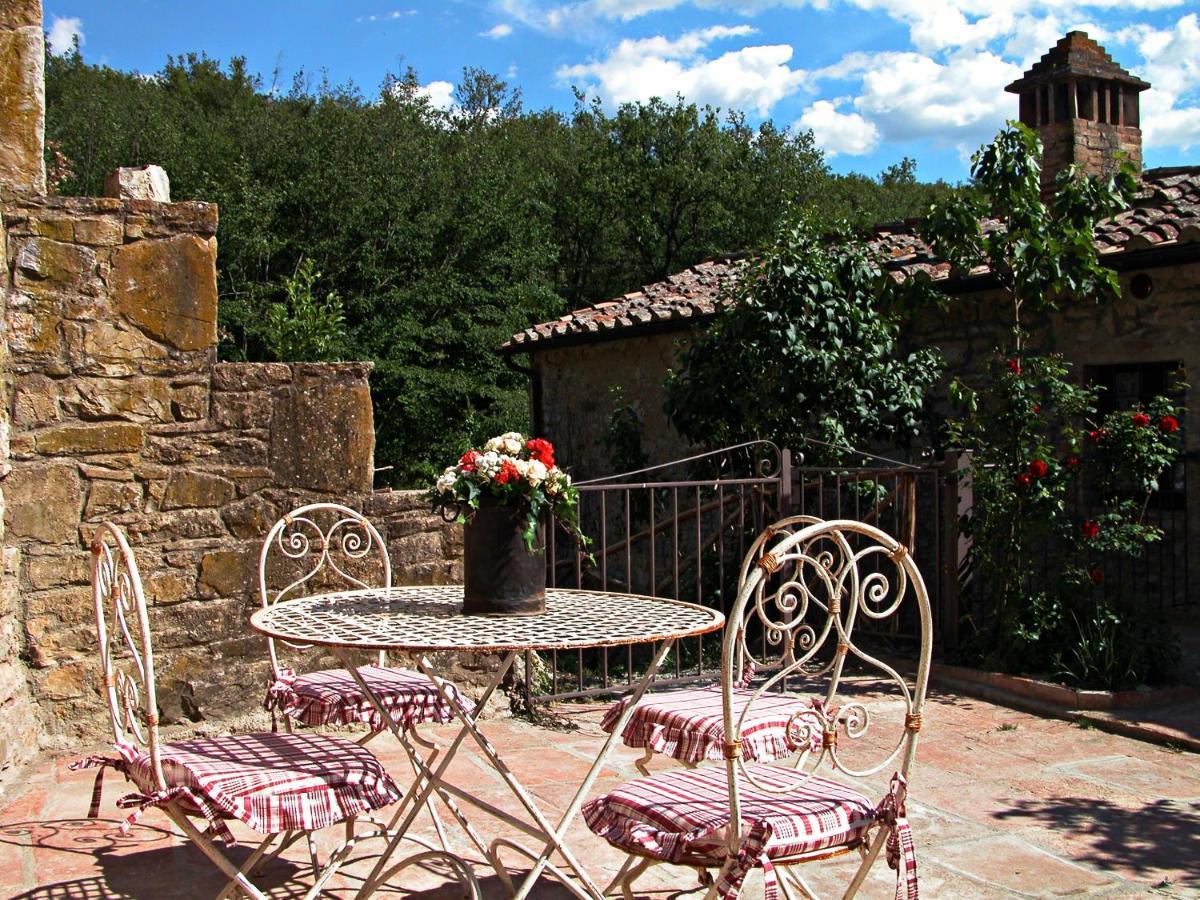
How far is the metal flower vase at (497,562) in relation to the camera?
9.68ft

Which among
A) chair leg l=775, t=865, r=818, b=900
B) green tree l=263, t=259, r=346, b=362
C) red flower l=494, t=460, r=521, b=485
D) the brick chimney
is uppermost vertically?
the brick chimney

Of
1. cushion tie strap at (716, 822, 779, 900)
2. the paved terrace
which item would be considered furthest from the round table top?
the paved terrace

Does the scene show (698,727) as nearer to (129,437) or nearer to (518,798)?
(518,798)

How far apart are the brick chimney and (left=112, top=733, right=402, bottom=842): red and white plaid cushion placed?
25.8ft

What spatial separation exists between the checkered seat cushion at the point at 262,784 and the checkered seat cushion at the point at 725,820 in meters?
0.53

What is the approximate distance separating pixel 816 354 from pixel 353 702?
3.82m

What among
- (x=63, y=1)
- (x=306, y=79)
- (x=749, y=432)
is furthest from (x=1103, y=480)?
(x=306, y=79)

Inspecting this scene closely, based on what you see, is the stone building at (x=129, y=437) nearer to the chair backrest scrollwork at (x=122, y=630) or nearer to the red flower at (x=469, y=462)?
the chair backrest scrollwork at (x=122, y=630)

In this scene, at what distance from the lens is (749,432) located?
6.58m

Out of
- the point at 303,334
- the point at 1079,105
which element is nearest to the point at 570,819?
the point at 303,334

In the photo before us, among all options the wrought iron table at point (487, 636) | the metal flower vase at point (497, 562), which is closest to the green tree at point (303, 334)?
the wrought iron table at point (487, 636)

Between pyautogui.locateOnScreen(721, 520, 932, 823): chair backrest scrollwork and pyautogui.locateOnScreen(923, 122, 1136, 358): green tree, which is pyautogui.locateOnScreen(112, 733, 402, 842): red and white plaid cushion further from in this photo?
pyautogui.locateOnScreen(923, 122, 1136, 358): green tree

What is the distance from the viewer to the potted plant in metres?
2.92

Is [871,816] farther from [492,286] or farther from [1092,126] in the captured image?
[492,286]
